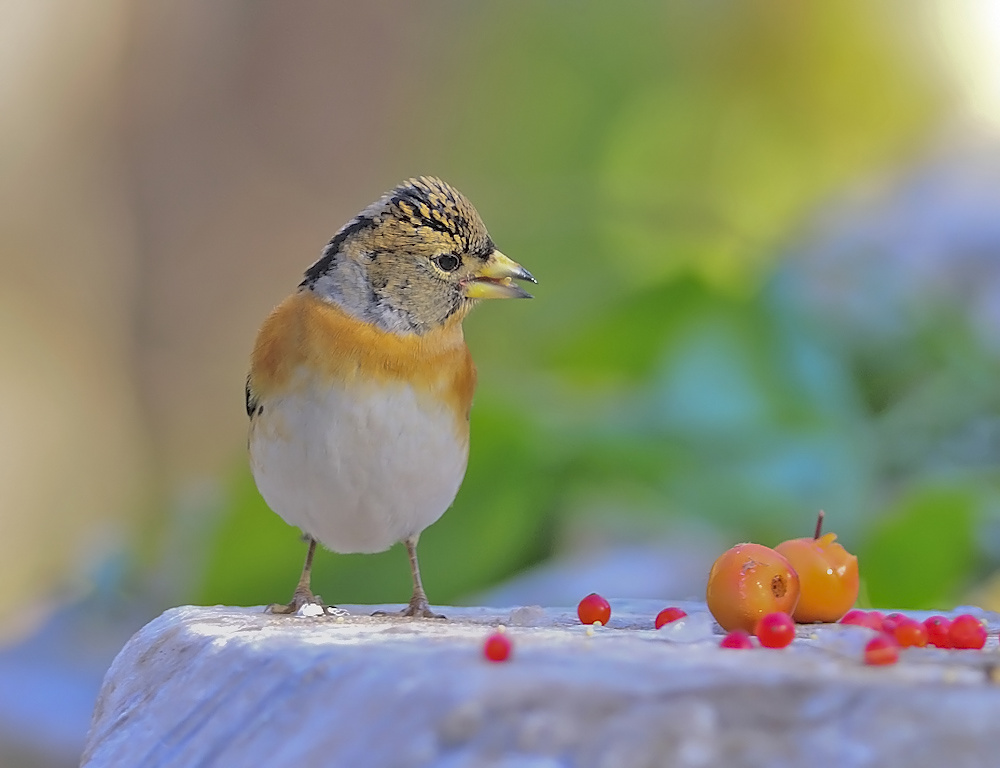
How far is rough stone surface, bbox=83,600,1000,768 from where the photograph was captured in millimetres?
750

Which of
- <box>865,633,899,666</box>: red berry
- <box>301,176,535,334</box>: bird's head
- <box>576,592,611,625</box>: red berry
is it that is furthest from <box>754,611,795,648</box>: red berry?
<box>301,176,535,334</box>: bird's head

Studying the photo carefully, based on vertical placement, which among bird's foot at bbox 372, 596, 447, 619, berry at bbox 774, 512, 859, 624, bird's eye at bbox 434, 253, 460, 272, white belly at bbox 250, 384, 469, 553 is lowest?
bird's foot at bbox 372, 596, 447, 619

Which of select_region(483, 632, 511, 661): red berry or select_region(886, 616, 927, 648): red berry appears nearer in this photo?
select_region(483, 632, 511, 661): red berry

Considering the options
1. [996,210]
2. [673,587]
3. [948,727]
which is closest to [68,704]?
[673,587]

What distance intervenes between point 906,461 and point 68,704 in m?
1.69

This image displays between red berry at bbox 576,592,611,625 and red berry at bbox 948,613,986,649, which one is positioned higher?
red berry at bbox 948,613,986,649

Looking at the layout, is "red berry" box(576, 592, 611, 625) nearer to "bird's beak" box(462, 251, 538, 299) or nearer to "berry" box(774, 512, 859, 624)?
"berry" box(774, 512, 859, 624)

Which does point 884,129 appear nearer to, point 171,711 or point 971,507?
point 971,507

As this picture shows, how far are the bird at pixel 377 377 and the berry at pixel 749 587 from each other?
0.39 m

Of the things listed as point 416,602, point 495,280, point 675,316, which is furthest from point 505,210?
point 416,602

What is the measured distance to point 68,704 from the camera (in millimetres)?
A: 2301

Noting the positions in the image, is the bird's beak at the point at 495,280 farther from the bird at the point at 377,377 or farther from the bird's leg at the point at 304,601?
the bird's leg at the point at 304,601

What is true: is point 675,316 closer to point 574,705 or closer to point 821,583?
point 821,583

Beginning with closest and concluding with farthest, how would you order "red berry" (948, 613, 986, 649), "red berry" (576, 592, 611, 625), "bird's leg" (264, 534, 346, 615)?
1. "red berry" (948, 613, 986, 649)
2. "red berry" (576, 592, 611, 625)
3. "bird's leg" (264, 534, 346, 615)
